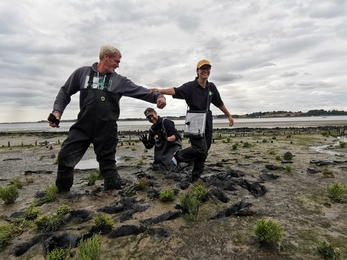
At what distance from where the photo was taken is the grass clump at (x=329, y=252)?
2.95 metres

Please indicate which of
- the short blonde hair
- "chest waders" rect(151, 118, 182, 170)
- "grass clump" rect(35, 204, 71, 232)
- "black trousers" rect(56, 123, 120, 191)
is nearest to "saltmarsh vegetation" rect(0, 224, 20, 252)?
"grass clump" rect(35, 204, 71, 232)

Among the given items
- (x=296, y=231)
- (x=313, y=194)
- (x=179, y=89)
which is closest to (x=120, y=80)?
(x=179, y=89)

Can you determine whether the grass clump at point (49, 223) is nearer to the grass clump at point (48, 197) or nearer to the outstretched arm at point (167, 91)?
the grass clump at point (48, 197)

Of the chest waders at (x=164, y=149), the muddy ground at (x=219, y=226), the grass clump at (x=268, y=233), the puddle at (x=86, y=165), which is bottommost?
the puddle at (x=86, y=165)

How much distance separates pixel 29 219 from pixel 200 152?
3933 millimetres

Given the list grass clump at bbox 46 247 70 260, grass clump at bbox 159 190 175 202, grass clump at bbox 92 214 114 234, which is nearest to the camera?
grass clump at bbox 46 247 70 260

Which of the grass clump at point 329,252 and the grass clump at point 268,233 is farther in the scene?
the grass clump at point 268,233

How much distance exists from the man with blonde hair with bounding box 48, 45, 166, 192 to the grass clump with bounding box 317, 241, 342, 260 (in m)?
3.48

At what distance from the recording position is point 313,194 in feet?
18.6

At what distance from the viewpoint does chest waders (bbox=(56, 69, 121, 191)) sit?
510 cm

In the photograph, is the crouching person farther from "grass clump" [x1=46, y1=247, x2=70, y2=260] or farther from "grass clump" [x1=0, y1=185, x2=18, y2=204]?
"grass clump" [x1=46, y1=247, x2=70, y2=260]

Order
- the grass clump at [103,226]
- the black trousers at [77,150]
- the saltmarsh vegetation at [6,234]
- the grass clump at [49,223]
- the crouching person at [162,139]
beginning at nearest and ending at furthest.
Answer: the saltmarsh vegetation at [6,234] → the grass clump at [103,226] → the grass clump at [49,223] → the black trousers at [77,150] → the crouching person at [162,139]

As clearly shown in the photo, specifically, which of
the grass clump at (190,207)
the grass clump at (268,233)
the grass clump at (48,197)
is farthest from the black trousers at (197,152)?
the grass clump at (48,197)

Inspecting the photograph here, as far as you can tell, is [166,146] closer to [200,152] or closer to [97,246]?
[200,152]
